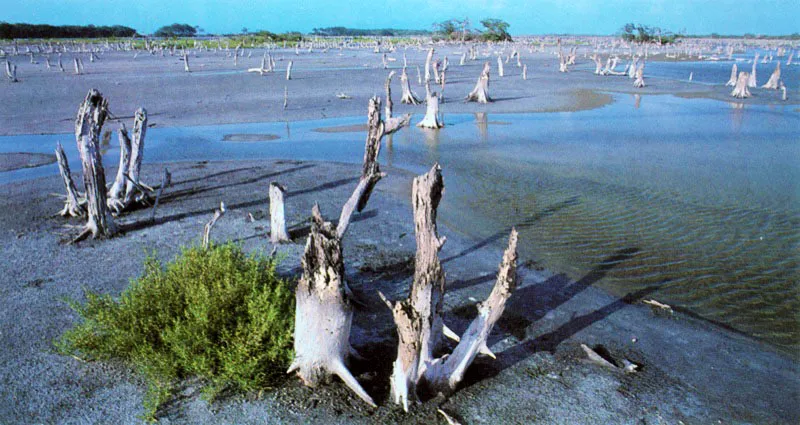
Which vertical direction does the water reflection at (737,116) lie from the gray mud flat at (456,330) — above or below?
above

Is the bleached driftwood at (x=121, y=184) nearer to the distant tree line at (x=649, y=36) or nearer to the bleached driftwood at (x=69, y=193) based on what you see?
the bleached driftwood at (x=69, y=193)

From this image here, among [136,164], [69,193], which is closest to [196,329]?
[69,193]

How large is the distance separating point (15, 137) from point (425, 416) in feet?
62.5

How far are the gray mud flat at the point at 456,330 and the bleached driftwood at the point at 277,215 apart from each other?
214 millimetres

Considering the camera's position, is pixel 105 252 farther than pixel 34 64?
No

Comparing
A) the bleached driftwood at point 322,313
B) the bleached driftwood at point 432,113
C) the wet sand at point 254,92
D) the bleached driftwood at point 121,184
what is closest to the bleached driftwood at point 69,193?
the bleached driftwood at point 121,184

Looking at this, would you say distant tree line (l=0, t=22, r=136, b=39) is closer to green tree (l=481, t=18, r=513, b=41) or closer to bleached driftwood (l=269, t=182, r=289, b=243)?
green tree (l=481, t=18, r=513, b=41)

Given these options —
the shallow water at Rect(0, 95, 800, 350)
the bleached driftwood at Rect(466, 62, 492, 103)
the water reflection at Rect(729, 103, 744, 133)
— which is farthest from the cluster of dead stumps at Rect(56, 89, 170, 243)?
the water reflection at Rect(729, 103, 744, 133)

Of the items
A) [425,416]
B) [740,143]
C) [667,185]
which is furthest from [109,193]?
[740,143]

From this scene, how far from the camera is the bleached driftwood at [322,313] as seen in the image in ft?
15.7

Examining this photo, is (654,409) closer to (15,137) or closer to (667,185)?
(667,185)

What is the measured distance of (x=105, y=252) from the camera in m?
8.67

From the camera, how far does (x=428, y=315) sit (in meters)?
4.86

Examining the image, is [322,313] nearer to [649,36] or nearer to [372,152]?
[372,152]
